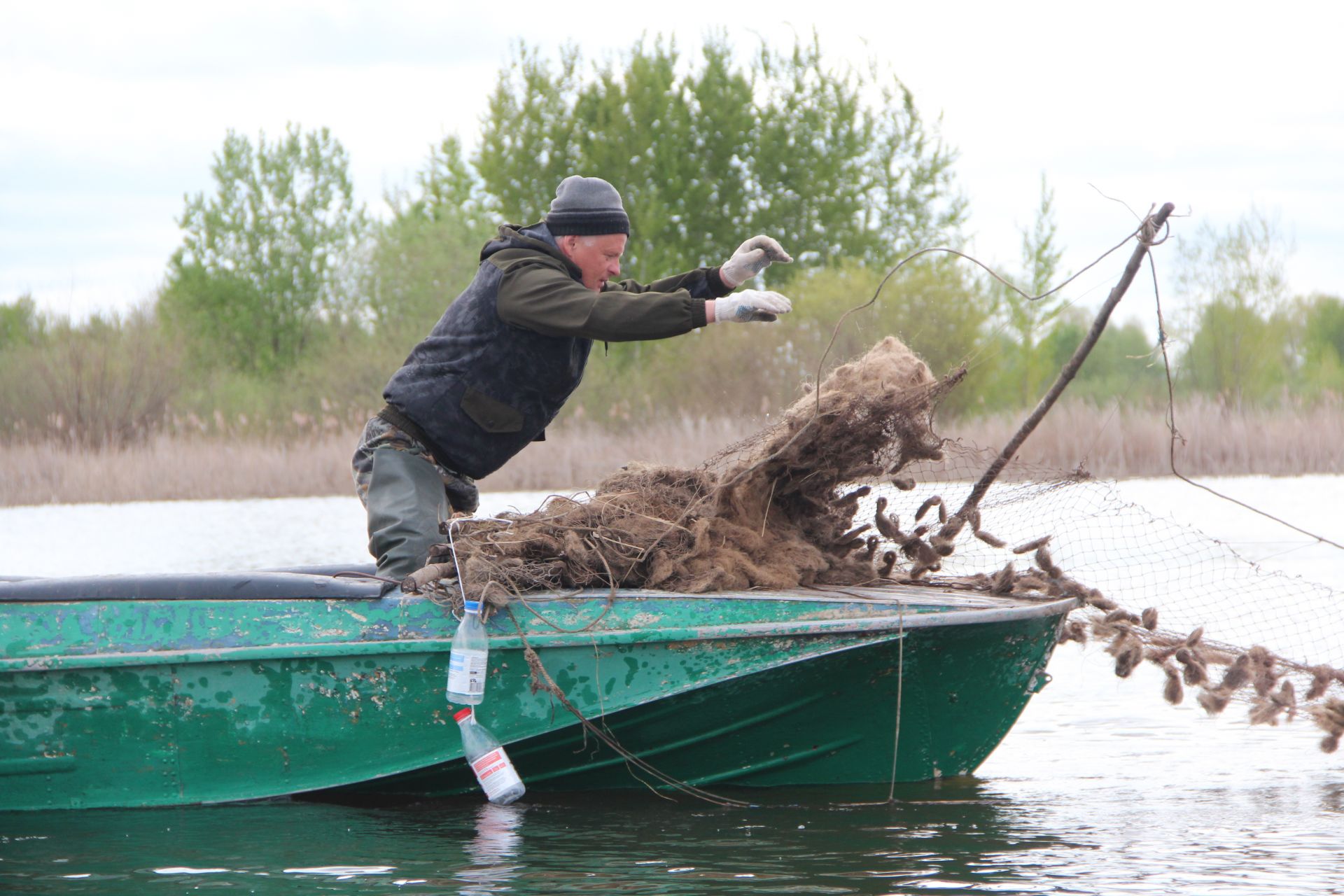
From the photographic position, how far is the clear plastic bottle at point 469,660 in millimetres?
4277

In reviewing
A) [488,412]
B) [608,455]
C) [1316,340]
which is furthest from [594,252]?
[1316,340]

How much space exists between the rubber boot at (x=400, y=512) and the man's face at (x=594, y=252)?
32.5 inches

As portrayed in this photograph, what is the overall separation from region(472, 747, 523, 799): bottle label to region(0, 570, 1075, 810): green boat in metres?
0.13

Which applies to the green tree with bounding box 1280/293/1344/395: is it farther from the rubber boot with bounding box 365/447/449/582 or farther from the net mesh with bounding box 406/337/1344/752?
the rubber boot with bounding box 365/447/449/582

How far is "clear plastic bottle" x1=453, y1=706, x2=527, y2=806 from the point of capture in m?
4.34

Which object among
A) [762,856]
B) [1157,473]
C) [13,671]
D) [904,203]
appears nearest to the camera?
[762,856]

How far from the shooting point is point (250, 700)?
4.60m

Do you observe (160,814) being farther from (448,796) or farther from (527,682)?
(527,682)

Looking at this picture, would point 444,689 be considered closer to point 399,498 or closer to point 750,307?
point 399,498

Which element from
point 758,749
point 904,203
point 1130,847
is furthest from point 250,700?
point 904,203

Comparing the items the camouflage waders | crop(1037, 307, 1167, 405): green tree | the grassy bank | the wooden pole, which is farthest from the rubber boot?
crop(1037, 307, 1167, 405): green tree

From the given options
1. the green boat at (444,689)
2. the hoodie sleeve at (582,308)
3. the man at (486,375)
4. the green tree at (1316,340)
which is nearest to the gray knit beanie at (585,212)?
the man at (486,375)

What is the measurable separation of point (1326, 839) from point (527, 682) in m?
2.33

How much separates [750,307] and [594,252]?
83 centimetres
